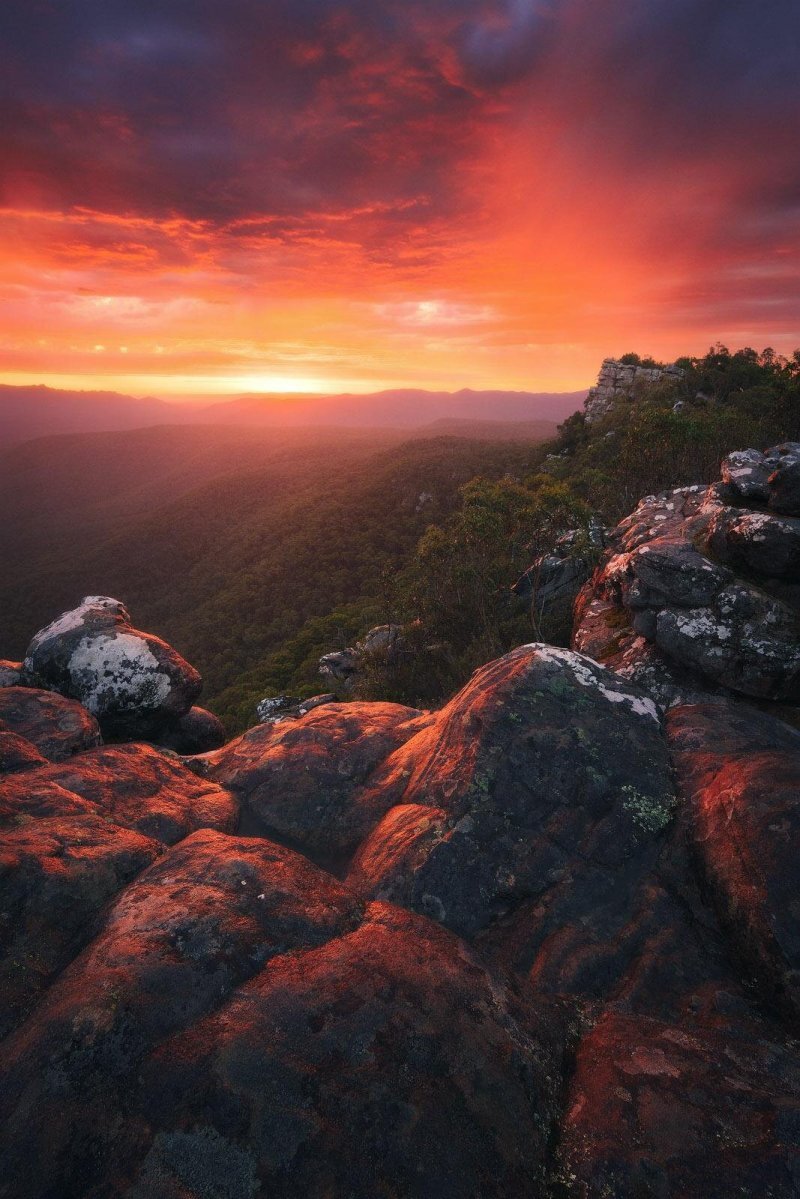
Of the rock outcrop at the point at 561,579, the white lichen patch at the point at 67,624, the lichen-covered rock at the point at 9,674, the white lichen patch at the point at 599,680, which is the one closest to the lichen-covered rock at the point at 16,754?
the lichen-covered rock at the point at 9,674

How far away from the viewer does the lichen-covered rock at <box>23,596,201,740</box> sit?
46.9 feet

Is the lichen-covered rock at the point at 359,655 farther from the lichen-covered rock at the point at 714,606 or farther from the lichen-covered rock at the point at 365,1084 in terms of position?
the lichen-covered rock at the point at 365,1084

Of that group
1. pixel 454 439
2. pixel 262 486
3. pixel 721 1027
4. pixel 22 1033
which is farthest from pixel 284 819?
pixel 262 486

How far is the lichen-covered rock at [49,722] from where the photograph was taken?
1107cm

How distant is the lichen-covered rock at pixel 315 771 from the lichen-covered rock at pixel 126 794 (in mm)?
655

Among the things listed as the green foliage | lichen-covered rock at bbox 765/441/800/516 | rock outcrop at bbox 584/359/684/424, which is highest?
rock outcrop at bbox 584/359/684/424

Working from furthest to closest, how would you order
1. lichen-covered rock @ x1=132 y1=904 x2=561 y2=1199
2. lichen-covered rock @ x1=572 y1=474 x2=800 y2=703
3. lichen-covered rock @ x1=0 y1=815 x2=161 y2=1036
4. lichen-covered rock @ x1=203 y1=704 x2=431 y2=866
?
lichen-covered rock @ x1=572 y1=474 x2=800 y2=703
lichen-covered rock @ x1=203 y1=704 x2=431 y2=866
lichen-covered rock @ x1=0 y1=815 x2=161 y2=1036
lichen-covered rock @ x1=132 y1=904 x2=561 y2=1199

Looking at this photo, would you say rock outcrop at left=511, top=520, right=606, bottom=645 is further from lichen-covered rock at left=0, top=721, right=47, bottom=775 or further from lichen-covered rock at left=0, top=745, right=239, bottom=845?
lichen-covered rock at left=0, top=721, right=47, bottom=775

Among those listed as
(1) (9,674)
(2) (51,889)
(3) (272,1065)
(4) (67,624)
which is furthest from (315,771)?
(1) (9,674)

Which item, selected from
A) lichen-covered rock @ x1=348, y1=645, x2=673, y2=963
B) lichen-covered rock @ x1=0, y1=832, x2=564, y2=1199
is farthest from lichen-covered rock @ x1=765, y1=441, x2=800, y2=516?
lichen-covered rock @ x1=0, y1=832, x2=564, y2=1199

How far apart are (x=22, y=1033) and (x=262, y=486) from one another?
146 metres

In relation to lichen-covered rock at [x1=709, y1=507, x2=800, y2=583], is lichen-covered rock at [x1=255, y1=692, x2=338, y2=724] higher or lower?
lower

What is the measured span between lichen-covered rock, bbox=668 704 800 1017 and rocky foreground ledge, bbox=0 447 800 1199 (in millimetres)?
42

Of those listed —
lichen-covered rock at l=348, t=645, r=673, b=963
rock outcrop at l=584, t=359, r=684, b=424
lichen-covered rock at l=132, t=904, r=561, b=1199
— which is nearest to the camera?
lichen-covered rock at l=132, t=904, r=561, b=1199
